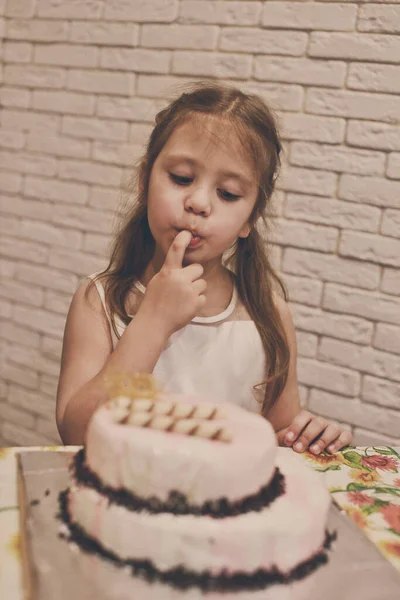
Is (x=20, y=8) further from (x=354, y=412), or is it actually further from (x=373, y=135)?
(x=354, y=412)

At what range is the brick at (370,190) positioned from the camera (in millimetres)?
→ 1684

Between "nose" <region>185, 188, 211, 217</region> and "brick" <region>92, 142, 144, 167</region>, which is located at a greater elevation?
"brick" <region>92, 142, 144, 167</region>

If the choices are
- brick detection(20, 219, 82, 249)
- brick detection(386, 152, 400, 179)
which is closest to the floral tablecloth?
brick detection(386, 152, 400, 179)

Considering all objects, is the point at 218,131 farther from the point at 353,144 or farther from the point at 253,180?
the point at 353,144

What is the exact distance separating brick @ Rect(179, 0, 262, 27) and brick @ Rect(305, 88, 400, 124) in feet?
0.95

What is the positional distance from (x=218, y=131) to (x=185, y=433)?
653mm

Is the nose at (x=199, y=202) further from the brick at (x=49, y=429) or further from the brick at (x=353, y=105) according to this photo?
the brick at (x=49, y=429)

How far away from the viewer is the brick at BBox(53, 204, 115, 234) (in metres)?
2.09

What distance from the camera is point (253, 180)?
107 centimetres

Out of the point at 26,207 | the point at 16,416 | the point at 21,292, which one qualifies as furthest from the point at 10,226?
the point at 16,416

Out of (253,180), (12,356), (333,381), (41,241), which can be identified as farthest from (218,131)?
(12,356)

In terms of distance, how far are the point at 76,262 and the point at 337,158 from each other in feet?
3.15

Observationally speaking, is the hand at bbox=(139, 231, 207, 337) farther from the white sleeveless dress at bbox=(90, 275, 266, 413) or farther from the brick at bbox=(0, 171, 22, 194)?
the brick at bbox=(0, 171, 22, 194)

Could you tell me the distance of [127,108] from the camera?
2020 millimetres
